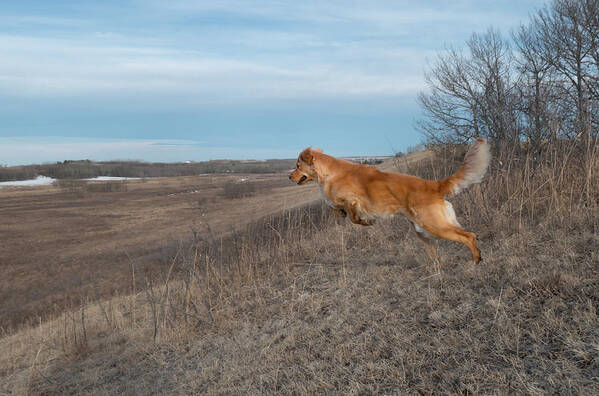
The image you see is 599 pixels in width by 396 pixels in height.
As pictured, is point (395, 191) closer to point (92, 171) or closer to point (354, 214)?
point (354, 214)

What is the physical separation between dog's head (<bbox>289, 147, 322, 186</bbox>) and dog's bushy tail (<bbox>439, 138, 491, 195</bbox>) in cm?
184

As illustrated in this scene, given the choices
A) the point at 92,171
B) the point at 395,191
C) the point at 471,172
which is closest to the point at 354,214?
the point at 395,191

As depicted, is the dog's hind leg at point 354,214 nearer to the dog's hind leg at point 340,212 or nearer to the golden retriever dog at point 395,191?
the golden retriever dog at point 395,191

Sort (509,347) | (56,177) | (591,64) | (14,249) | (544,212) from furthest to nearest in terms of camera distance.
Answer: (56,177)
(14,249)
(591,64)
(544,212)
(509,347)

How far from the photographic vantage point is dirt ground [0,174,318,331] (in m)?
16.5

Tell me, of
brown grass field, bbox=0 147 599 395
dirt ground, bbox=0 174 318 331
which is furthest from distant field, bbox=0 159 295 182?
brown grass field, bbox=0 147 599 395

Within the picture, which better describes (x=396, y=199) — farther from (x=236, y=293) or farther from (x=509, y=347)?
(x=236, y=293)

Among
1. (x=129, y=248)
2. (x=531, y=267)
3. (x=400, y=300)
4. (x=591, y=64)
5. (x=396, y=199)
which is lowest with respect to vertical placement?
(x=129, y=248)

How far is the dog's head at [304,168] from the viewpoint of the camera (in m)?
6.33

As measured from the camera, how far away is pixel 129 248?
23.8 meters

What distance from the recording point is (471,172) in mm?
5574

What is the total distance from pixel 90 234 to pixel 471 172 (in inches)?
1081

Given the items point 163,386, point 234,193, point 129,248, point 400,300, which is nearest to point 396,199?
point 400,300

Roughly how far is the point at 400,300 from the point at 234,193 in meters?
39.4
